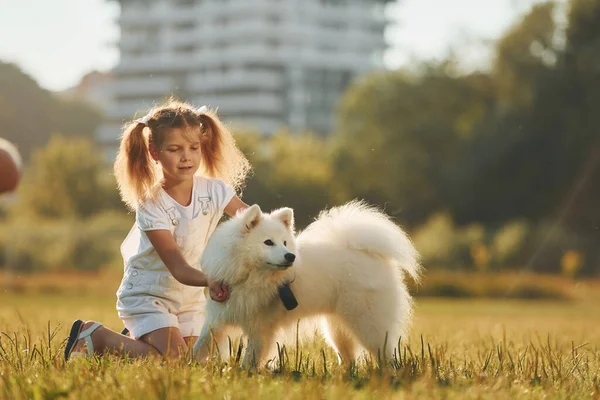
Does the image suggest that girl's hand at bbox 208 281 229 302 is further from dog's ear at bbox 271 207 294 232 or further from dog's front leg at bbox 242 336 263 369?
dog's ear at bbox 271 207 294 232

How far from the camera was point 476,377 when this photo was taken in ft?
11.3

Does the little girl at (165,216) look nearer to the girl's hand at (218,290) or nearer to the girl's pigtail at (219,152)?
the girl's pigtail at (219,152)

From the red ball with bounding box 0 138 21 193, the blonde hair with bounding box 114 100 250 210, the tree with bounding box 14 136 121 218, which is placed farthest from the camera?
the tree with bounding box 14 136 121 218

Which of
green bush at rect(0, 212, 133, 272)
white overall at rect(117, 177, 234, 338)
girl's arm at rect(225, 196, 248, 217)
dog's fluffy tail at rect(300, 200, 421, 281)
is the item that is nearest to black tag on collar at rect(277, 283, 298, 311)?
dog's fluffy tail at rect(300, 200, 421, 281)

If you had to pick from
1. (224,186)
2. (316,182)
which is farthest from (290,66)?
(224,186)

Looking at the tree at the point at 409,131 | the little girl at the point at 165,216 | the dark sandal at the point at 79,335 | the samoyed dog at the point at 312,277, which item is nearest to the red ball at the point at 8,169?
the little girl at the point at 165,216

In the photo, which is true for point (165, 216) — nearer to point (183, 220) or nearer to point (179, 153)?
point (183, 220)

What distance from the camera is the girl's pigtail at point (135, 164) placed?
449 cm

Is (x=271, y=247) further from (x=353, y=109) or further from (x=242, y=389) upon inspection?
(x=353, y=109)

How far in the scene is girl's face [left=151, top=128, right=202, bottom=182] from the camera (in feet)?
14.2

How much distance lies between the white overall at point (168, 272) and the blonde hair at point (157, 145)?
11 centimetres

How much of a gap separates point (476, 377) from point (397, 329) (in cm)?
93

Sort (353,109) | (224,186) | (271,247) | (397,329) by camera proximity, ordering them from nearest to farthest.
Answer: (271,247), (397,329), (224,186), (353,109)

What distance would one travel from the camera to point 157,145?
440 cm
